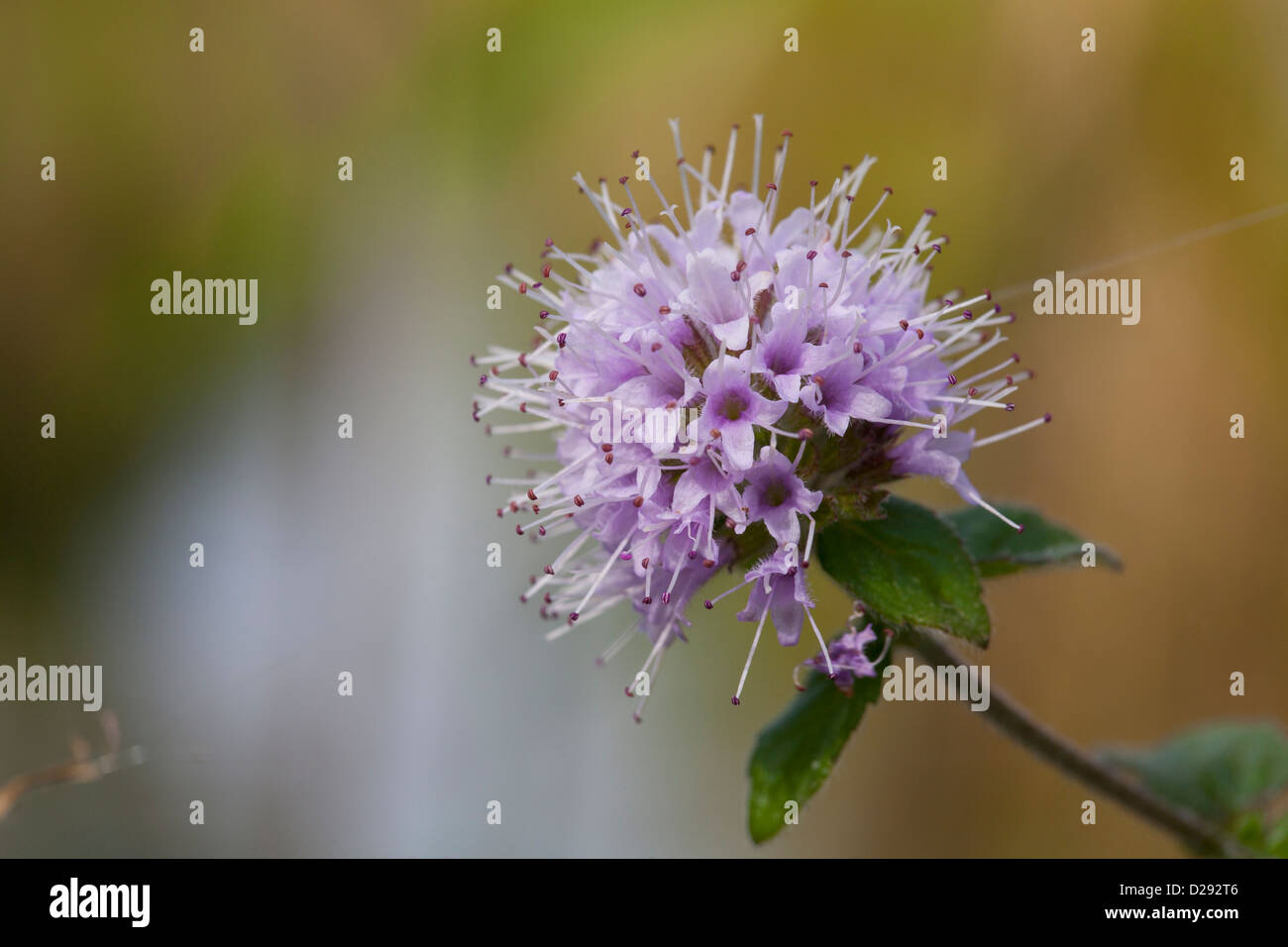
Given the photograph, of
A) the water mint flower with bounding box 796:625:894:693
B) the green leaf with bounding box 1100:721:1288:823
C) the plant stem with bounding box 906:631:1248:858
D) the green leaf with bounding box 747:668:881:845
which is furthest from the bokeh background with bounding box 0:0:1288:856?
the water mint flower with bounding box 796:625:894:693

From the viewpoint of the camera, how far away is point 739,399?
1.15 metres

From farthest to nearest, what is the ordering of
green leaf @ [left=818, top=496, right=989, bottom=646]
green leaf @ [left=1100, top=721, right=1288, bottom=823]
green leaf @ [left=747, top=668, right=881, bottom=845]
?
green leaf @ [left=1100, top=721, right=1288, bottom=823] → green leaf @ [left=747, top=668, right=881, bottom=845] → green leaf @ [left=818, top=496, right=989, bottom=646]

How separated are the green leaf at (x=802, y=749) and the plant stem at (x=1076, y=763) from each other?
9 cm

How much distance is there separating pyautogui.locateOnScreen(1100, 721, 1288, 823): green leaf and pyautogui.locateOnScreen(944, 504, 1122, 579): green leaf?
0.52 meters

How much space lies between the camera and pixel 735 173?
2941mm

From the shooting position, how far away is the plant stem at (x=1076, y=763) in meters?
1.31

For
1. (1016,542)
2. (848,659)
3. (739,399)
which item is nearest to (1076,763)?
(1016,542)

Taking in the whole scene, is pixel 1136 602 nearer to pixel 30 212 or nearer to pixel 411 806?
pixel 411 806

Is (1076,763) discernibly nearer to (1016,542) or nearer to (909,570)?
(1016,542)

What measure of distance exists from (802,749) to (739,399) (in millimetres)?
473

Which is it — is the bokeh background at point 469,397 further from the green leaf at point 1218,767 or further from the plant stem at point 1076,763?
the plant stem at point 1076,763

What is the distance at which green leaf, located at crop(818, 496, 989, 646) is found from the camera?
3.71 feet

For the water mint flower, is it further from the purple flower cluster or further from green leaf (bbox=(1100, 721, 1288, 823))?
green leaf (bbox=(1100, 721, 1288, 823))
